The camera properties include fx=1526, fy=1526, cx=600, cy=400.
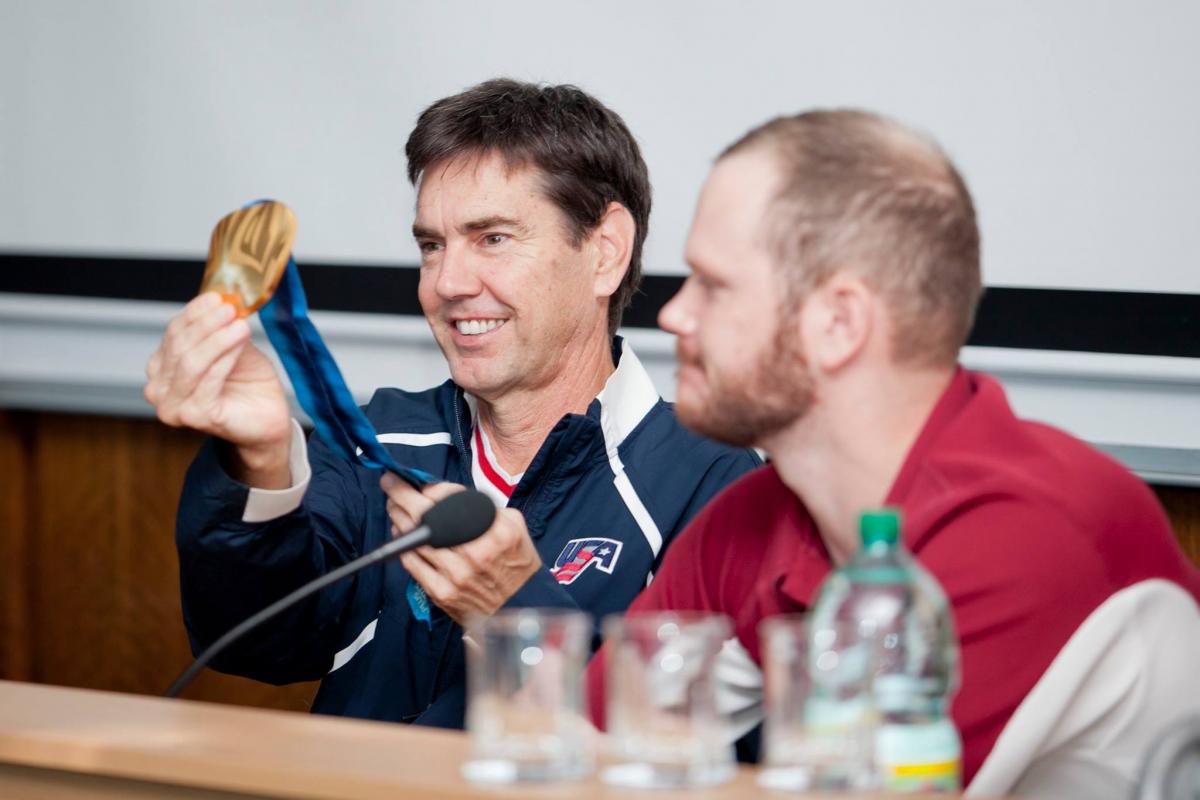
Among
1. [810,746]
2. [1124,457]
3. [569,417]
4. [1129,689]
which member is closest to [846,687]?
[810,746]

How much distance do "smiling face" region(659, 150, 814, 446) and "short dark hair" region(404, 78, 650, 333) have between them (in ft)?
2.05

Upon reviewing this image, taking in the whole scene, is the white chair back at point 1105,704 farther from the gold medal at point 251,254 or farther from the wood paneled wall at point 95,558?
the wood paneled wall at point 95,558

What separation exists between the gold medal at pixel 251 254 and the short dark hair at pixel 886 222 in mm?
445

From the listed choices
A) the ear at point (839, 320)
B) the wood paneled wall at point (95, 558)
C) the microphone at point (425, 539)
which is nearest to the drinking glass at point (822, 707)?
the ear at point (839, 320)

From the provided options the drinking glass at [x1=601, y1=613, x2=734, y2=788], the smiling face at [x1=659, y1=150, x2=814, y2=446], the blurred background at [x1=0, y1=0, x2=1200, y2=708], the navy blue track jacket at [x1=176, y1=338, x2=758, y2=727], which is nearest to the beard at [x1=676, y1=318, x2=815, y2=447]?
the smiling face at [x1=659, y1=150, x2=814, y2=446]

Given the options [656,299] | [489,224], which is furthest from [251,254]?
[656,299]

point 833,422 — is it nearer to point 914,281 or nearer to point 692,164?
point 914,281

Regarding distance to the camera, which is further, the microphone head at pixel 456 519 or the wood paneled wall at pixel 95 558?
the wood paneled wall at pixel 95 558

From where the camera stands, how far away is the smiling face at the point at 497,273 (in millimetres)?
1750

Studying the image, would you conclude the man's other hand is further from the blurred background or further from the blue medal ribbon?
the blurred background

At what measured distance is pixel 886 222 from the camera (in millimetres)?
1091

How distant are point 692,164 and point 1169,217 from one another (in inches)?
25.4

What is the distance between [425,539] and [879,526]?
45 centimetres

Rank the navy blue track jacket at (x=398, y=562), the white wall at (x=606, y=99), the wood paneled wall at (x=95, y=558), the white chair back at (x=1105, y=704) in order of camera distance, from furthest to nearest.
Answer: the wood paneled wall at (x=95, y=558)
the white wall at (x=606, y=99)
the navy blue track jacket at (x=398, y=562)
the white chair back at (x=1105, y=704)
